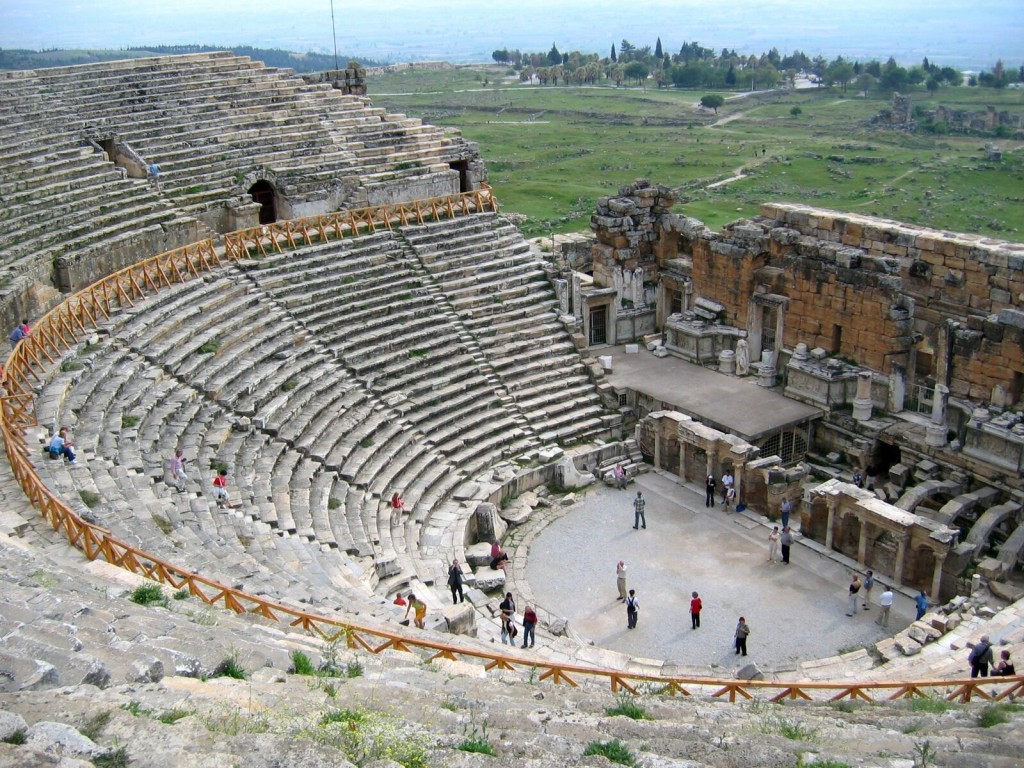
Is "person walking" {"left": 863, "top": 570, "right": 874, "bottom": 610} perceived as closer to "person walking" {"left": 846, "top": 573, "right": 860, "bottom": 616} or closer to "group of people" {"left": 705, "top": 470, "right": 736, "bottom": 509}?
"person walking" {"left": 846, "top": 573, "right": 860, "bottom": 616}

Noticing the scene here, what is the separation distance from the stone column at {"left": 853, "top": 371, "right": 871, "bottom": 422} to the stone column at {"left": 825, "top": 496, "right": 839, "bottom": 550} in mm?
3163

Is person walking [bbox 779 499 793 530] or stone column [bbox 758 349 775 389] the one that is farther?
stone column [bbox 758 349 775 389]

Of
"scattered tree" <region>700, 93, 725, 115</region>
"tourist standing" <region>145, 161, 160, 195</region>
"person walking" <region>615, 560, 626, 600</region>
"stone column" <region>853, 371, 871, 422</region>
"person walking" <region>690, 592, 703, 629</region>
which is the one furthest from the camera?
"scattered tree" <region>700, 93, 725, 115</region>

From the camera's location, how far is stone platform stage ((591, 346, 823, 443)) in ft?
71.5

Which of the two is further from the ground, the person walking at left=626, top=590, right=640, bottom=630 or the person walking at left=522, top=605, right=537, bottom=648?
the person walking at left=522, top=605, right=537, bottom=648

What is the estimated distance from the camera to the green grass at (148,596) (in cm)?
1013

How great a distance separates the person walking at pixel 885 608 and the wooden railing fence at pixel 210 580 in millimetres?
3452

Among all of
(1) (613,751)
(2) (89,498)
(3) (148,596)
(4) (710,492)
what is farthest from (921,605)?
(2) (89,498)

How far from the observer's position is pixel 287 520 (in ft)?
52.5

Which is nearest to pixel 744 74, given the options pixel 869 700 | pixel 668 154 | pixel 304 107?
pixel 668 154

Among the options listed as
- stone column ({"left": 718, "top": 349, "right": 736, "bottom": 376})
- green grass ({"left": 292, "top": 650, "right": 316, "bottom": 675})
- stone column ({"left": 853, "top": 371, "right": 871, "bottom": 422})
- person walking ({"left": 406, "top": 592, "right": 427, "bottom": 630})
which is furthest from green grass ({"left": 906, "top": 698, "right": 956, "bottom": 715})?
stone column ({"left": 718, "top": 349, "right": 736, "bottom": 376})

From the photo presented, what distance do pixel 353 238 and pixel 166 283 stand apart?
16.6ft

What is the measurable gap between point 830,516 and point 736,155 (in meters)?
46.7

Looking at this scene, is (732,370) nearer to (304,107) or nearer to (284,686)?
(304,107)
